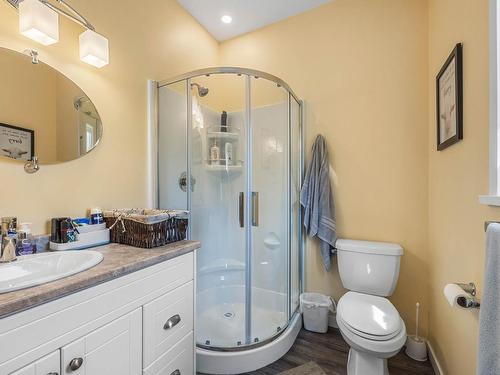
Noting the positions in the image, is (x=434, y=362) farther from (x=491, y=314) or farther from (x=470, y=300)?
(x=491, y=314)

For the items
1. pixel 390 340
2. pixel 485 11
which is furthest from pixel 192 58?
pixel 390 340

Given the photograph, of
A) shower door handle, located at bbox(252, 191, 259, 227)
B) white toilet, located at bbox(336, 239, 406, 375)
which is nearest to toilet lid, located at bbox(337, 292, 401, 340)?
white toilet, located at bbox(336, 239, 406, 375)

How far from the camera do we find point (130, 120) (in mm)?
1685

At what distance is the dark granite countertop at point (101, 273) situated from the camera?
0.66m

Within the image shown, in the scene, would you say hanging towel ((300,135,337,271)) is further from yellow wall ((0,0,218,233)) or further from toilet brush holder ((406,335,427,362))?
yellow wall ((0,0,218,233))

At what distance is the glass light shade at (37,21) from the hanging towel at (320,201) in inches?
72.8

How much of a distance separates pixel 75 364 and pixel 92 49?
1.45 metres

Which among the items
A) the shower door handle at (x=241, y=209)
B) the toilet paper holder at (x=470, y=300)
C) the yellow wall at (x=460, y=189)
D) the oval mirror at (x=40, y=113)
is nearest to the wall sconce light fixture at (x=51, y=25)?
the oval mirror at (x=40, y=113)

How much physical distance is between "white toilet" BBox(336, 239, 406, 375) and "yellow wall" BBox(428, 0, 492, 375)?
0.27 metres

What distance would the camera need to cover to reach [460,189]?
1.23m

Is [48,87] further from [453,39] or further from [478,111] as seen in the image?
[453,39]

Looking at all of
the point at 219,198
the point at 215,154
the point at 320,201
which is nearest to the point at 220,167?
the point at 215,154

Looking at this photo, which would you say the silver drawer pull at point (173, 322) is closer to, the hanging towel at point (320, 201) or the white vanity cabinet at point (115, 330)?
the white vanity cabinet at point (115, 330)

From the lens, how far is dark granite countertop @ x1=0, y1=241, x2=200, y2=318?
66 centimetres
